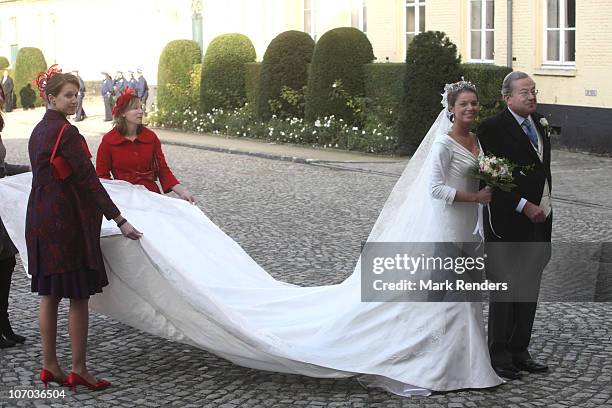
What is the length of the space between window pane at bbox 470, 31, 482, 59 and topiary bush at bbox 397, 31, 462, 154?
3564 millimetres

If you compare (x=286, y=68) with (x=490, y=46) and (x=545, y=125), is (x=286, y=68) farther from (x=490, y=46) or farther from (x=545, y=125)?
(x=545, y=125)

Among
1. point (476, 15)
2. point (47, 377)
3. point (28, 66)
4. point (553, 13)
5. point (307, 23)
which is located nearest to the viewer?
point (47, 377)

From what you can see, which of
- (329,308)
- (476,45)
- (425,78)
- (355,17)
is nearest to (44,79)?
(329,308)

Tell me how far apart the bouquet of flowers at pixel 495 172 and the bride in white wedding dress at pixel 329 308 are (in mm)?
128

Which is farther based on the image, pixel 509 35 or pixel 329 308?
pixel 509 35

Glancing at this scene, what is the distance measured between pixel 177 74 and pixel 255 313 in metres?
24.4

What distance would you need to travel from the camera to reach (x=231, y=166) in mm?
20078

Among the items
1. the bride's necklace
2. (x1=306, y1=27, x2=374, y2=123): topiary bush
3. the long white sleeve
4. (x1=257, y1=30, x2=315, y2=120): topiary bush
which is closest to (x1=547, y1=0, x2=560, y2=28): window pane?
(x1=306, y1=27, x2=374, y2=123): topiary bush

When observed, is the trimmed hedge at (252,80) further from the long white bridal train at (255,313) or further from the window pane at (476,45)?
the long white bridal train at (255,313)

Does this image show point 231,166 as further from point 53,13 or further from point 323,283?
point 53,13

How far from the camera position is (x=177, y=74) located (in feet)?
101

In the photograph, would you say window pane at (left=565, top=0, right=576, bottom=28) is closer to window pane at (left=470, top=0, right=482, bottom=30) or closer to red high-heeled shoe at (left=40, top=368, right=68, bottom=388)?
window pane at (left=470, top=0, right=482, bottom=30)

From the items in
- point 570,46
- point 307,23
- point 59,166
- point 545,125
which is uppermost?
point 307,23

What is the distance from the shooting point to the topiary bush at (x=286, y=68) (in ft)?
83.1
